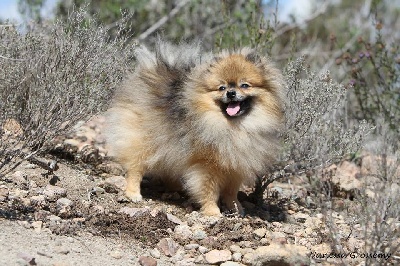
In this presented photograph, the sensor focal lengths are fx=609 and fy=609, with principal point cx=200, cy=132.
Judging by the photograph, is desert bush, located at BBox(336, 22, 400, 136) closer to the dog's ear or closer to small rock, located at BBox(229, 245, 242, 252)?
the dog's ear

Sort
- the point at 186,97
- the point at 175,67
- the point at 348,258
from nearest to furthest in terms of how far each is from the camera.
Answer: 1. the point at 348,258
2. the point at 186,97
3. the point at 175,67

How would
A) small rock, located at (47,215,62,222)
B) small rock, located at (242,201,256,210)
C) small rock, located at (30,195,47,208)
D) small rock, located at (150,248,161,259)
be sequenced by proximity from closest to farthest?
1. small rock, located at (150,248,161,259)
2. small rock, located at (47,215,62,222)
3. small rock, located at (30,195,47,208)
4. small rock, located at (242,201,256,210)

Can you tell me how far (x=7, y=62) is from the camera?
5121 millimetres

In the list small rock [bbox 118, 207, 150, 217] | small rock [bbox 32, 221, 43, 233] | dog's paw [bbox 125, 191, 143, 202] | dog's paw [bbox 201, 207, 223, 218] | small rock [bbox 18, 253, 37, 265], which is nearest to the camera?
small rock [bbox 18, 253, 37, 265]

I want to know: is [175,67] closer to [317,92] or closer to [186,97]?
[186,97]

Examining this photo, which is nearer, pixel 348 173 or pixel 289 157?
pixel 289 157

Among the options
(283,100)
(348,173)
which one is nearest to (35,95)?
(283,100)

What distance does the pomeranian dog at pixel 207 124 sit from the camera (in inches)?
210

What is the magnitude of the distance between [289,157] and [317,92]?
70 cm

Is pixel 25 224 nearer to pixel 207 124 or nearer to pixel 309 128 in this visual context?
pixel 207 124

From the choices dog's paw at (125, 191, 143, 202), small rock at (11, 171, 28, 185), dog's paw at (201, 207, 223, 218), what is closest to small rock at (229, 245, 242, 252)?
dog's paw at (201, 207, 223, 218)

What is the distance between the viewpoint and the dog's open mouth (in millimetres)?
5332

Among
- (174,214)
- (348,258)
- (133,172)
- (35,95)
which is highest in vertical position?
(35,95)

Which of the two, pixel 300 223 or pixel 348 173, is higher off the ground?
pixel 348 173
